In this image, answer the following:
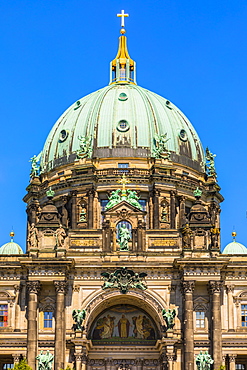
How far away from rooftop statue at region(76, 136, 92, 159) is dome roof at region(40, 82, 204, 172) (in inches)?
6.1

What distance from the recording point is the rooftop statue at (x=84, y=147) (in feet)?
322

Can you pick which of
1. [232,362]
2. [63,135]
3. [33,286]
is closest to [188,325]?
[232,362]

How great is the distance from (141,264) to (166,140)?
1826 centimetres

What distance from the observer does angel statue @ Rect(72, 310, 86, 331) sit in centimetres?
8256

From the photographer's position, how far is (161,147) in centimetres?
9844

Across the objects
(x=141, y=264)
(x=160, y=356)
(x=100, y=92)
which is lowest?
(x=160, y=356)

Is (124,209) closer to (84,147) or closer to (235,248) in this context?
(235,248)

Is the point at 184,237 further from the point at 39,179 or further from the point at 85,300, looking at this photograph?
the point at 39,179

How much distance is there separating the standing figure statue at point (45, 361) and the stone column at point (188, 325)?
1069cm

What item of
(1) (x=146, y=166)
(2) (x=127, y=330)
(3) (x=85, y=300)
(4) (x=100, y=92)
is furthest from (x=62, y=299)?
(4) (x=100, y=92)

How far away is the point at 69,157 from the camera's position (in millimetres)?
100312

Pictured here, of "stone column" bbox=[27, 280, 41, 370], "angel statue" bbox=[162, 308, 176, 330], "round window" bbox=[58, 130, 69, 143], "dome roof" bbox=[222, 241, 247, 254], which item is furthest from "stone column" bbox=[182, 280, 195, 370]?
→ "round window" bbox=[58, 130, 69, 143]

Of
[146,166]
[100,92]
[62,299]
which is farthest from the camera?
[100,92]

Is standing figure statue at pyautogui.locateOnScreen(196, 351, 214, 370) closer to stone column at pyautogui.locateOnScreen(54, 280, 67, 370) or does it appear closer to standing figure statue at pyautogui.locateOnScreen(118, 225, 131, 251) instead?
stone column at pyautogui.locateOnScreen(54, 280, 67, 370)
